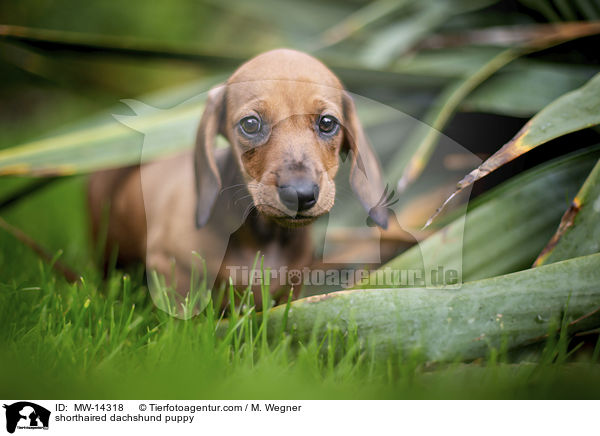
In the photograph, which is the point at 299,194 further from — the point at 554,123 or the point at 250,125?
the point at 554,123

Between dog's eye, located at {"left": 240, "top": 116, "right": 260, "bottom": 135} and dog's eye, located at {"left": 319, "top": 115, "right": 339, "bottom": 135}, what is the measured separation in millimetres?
83

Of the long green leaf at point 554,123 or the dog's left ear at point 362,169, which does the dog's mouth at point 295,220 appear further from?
the long green leaf at point 554,123

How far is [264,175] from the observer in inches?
29.0

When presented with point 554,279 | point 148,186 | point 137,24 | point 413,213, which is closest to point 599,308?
point 554,279

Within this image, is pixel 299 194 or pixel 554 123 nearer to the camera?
pixel 299 194

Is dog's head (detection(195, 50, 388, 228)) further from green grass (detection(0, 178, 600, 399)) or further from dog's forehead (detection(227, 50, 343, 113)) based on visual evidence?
green grass (detection(0, 178, 600, 399))

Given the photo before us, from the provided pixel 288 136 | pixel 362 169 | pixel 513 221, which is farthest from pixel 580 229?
pixel 288 136

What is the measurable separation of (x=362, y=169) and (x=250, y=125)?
0.17 m

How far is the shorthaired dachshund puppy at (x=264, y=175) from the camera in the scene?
2.39 ft

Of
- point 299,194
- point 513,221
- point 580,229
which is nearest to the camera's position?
point 299,194
